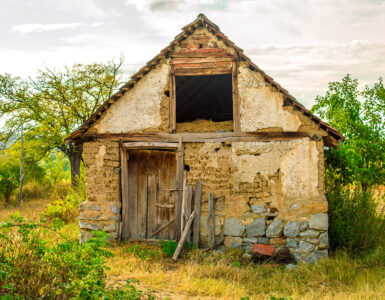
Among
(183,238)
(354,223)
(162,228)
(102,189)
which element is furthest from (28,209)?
(354,223)

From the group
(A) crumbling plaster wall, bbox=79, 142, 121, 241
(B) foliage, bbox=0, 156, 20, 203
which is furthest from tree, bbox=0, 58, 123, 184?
(A) crumbling plaster wall, bbox=79, 142, 121, 241

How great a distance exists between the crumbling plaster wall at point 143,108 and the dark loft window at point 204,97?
174cm

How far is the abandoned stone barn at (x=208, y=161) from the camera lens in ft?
25.1

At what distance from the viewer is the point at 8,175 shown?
16500 mm

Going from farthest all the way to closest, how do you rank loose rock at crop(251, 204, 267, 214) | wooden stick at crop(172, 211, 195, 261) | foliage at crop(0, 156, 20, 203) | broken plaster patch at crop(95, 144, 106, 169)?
1. foliage at crop(0, 156, 20, 203)
2. broken plaster patch at crop(95, 144, 106, 169)
3. loose rock at crop(251, 204, 267, 214)
4. wooden stick at crop(172, 211, 195, 261)

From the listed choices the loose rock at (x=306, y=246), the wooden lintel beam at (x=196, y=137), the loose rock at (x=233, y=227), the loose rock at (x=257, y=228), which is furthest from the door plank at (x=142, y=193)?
the loose rock at (x=306, y=246)

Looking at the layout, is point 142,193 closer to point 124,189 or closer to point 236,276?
point 124,189

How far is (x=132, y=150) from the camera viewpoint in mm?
8531

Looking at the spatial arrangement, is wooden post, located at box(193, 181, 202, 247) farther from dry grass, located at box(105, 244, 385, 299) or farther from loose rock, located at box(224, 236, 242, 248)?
loose rock, located at box(224, 236, 242, 248)

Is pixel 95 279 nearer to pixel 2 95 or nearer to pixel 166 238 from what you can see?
pixel 166 238

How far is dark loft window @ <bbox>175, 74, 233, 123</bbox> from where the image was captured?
10.5 meters

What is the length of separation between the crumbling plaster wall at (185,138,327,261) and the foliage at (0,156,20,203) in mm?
11588

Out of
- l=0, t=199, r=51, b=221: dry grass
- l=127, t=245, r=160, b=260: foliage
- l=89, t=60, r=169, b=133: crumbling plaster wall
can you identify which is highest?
l=89, t=60, r=169, b=133: crumbling plaster wall

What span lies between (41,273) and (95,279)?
2.46ft
